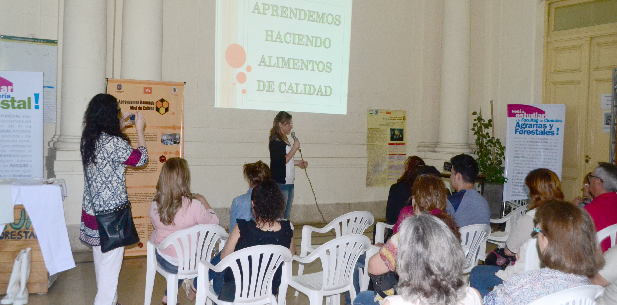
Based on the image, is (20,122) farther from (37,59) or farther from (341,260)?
(341,260)

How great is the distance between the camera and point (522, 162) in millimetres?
5965

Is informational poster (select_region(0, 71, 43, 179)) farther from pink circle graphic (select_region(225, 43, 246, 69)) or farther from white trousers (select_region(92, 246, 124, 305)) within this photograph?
pink circle graphic (select_region(225, 43, 246, 69))

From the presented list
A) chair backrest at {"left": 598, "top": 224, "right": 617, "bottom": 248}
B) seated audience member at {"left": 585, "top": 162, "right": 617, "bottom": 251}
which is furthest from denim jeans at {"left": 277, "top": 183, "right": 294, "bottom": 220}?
chair backrest at {"left": 598, "top": 224, "right": 617, "bottom": 248}

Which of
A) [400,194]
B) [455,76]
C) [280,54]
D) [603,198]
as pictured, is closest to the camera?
[603,198]

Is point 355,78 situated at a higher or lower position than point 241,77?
higher

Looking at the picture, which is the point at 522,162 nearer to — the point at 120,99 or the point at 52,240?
the point at 120,99

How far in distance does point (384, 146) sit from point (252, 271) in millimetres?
4840

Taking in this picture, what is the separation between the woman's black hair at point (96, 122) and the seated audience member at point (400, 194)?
1959 mm

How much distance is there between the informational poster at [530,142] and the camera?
5762 millimetres

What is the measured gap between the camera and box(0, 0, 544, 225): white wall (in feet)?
18.1

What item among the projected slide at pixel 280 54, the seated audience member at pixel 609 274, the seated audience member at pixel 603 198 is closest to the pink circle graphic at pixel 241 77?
the projected slide at pixel 280 54

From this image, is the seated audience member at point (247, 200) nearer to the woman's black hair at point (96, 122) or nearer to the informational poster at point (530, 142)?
the woman's black hair at point (96, 122)

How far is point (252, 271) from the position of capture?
2410mm

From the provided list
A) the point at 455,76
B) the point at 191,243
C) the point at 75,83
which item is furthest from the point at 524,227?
the point at 455,76
